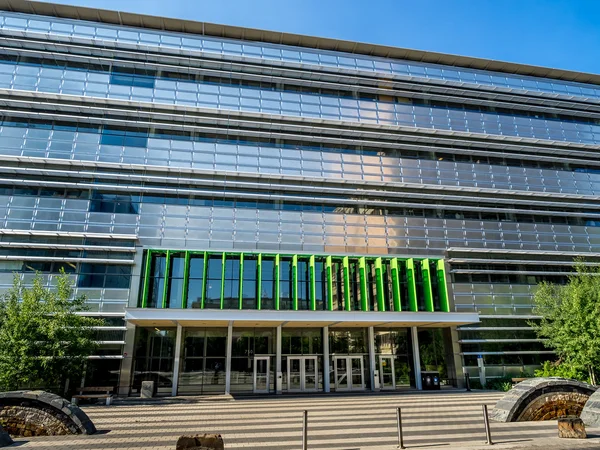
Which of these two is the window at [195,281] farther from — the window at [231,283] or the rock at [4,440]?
the rock at [4,440]

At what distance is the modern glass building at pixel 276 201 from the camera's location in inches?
1047

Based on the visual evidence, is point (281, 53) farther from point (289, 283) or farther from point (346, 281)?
point (346, 281)

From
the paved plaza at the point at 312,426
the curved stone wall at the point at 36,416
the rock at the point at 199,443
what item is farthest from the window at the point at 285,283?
the rock at the point at 199,443

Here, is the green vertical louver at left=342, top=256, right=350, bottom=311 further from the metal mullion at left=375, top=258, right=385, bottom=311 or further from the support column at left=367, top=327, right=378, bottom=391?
the support column at left=367, top=327, right=378, bottom=391

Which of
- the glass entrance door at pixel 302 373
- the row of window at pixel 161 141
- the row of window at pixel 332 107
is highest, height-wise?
the row of window at pixel 332 107

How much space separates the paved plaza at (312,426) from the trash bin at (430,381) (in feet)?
23.2

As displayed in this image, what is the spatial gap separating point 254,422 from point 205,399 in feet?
30.5

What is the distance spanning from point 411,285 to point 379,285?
2313 millimetres

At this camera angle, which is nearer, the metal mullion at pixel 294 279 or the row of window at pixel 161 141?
the metal mullion at pixel 294 279

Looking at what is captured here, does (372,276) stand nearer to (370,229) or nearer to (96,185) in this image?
A: (370,229)

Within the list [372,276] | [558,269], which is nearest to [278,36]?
[372,276]

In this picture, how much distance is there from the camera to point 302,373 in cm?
2736

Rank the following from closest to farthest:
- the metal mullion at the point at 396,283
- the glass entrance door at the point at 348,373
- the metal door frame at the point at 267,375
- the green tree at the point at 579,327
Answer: the green tree at the point at 579,327 → the metal door frame at the point at 267,375 → the glass entrance door at the point at 348,373 → the metal mullion at the point at 396,283

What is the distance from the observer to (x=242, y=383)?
87.1 feet
